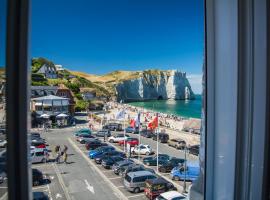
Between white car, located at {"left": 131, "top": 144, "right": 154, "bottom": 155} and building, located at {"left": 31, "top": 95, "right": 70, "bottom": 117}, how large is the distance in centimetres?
104

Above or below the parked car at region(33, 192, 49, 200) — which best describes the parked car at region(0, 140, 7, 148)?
above

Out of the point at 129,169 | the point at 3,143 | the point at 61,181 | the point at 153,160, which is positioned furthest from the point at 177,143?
the point at 3,143

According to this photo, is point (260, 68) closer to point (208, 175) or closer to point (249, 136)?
point (249, 136)

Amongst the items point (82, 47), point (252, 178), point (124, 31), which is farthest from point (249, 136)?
point (124, 31)

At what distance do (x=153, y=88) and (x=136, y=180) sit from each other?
2.72 ft

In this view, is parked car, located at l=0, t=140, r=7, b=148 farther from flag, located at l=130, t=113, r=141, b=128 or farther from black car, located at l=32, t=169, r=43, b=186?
flag, located at l=130, t=113, r=141, b=128

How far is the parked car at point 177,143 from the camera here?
2.70 m

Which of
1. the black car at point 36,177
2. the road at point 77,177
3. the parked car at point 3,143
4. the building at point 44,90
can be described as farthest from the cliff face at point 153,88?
the parked car at point 3,143

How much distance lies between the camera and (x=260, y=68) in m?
1.20

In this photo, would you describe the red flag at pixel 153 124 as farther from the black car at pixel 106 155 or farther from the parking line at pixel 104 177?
the parking line at pixel 104 177

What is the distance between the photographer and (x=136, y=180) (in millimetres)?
2221

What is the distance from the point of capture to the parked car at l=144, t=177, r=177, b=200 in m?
2.15

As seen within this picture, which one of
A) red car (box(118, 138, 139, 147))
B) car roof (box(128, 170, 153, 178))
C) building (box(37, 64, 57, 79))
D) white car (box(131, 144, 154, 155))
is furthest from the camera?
white car (box(131, 144, 154, 155))

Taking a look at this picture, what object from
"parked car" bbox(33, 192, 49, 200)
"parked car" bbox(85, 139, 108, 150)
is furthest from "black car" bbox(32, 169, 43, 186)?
"parked car" bbox(85, 139, 108, 150)
